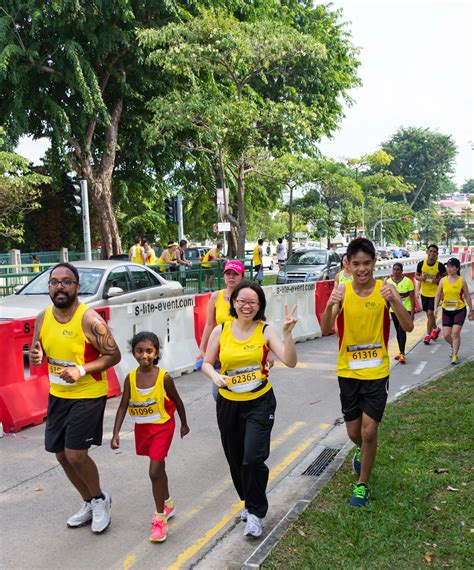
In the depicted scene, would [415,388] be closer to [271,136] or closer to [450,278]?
[450,278]

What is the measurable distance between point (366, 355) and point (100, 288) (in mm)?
6522

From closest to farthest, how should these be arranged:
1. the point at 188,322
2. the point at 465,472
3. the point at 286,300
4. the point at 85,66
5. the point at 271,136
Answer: the point at 465,472 < the point at 188,322 < the point at 286,300 < the point at 85,66 < the point at 271,136

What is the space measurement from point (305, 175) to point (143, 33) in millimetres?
11394

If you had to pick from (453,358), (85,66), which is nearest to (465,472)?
(453,358)

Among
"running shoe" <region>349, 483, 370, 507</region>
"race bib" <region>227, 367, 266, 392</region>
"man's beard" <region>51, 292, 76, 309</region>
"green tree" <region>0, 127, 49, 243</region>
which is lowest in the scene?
"running shoe" <region>349, 483, 370, 507</region>

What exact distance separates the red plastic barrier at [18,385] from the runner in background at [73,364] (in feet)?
9.26

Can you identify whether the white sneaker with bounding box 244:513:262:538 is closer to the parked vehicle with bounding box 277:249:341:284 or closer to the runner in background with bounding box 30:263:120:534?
the runner in background with bounding box 30:263:120:534

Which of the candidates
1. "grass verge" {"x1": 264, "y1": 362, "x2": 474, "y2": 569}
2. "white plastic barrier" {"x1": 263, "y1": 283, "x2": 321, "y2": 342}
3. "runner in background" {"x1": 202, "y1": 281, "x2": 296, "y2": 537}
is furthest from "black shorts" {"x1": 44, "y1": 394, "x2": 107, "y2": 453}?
"white plastic barrier" {"x1": 263, "y1": 283, "x2": 321, "y2": 342}

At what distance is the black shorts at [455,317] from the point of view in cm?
1023

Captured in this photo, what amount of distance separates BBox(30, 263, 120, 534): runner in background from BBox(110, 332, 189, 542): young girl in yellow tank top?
0.19 metres

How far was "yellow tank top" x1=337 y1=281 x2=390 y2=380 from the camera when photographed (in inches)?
181

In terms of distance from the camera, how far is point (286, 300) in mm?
12828

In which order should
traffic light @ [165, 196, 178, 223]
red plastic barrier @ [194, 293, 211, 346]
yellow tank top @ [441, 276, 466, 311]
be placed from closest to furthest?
yellow tank top @ [441, 276, 466, 311] → red plastic barrier @ [194, 293, 211, 346] → traffic light @ [165, 196, 178, 223]

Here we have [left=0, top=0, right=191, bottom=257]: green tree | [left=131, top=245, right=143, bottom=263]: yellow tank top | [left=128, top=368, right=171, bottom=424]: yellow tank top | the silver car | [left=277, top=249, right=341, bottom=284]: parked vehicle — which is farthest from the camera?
[left=277, top=249, right=341, bottom=284]: parked vehicle
